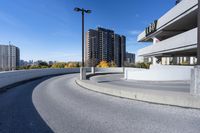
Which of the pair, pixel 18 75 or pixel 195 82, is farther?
pixel 18 75

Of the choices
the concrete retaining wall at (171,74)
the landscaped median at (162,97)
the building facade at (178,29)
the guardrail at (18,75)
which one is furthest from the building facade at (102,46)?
the landscaped median at (162,97)

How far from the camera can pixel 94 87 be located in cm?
1317

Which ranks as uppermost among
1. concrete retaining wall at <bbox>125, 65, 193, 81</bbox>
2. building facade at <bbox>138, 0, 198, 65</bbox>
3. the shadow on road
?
building facade at <bbox>138, 0, 198, 65</bbox>

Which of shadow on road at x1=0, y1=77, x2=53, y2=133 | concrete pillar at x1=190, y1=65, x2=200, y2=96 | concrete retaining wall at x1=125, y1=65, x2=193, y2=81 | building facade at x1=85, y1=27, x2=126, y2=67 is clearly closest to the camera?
shadow on road at x1=0, y1=77, x2=53, y2=133

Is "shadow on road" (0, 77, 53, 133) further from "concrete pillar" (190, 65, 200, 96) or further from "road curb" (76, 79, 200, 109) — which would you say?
"concrete pillar" (190, 65, 200, 96)

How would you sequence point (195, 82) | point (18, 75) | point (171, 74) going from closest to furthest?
point (195, 82)
point (171, 74)
point (18, 75)

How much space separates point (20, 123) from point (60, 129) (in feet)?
4.97

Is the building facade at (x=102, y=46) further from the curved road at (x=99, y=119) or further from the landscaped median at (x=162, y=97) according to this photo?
the curved road at (x=99, y=119)

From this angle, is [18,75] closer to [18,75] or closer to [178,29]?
[18,75]

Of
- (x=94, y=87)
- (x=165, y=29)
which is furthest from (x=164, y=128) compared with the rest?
(x=165, y=29)

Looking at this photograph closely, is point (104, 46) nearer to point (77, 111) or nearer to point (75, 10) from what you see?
point (75, 10)

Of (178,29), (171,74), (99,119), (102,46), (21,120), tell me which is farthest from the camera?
(102,46)

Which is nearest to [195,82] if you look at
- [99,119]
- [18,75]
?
[99,119]

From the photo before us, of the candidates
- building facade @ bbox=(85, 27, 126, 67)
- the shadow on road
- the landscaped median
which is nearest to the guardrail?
the shadow on road
